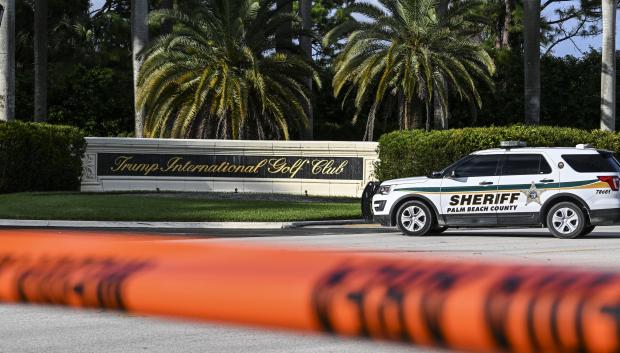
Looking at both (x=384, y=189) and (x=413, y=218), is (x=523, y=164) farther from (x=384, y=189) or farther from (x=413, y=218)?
(x=384, y=189)

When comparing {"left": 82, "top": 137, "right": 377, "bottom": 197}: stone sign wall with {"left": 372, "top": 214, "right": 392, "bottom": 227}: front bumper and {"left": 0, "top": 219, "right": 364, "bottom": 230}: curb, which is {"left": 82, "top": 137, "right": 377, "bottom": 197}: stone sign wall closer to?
{"left": 0, "top": 219, "right": 364, "bottom": 230}: curb

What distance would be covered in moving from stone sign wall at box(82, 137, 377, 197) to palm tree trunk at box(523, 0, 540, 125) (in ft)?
20.9

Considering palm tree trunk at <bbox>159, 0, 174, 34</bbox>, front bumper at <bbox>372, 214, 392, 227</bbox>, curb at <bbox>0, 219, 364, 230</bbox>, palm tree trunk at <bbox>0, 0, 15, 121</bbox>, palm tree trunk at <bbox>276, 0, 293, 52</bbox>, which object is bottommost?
curb at <bbox>0, 219, 364, 230</bbox>

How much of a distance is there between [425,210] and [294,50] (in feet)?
64.7

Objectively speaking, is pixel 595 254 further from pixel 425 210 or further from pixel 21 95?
Answer: pixel 21 95

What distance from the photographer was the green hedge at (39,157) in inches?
1288

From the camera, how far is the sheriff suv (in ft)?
61.8

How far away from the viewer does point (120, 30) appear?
4691 cm

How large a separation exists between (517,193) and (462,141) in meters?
12.6

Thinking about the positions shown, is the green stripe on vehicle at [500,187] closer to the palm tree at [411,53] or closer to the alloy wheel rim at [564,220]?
the alloy wheel rim at [564,220]

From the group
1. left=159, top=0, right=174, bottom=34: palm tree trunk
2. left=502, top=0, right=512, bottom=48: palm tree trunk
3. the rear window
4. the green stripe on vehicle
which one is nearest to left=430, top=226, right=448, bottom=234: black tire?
the green stripe on vehicle

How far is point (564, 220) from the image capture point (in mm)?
18938

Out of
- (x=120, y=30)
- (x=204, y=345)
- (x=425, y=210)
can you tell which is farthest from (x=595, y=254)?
(x=120, y=30)

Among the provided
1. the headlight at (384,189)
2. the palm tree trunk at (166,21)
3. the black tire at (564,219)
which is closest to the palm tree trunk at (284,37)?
the palm tree trunk at (166,21)
